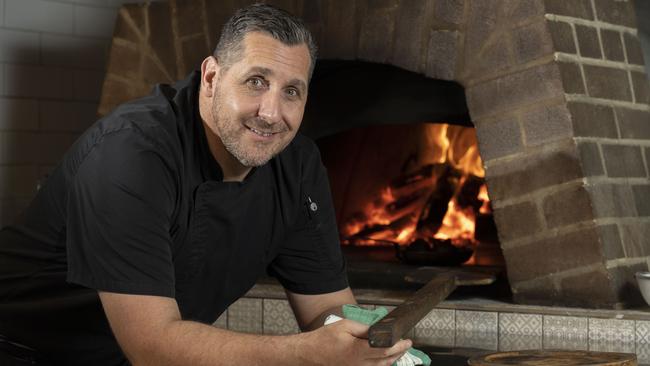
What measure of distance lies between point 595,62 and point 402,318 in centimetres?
172

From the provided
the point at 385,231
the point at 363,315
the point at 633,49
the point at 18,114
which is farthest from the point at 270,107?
the point at 18,114

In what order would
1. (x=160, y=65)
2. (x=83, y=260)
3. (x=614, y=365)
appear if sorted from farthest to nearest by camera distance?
(x=160, y=65) → (x=614, y=365) → (x=83, y=260)

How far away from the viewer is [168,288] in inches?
68.0

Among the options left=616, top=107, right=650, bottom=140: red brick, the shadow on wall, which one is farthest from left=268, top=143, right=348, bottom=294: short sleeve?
the shadow on wall

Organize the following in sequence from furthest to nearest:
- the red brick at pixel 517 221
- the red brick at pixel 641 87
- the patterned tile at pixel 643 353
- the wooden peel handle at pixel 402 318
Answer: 1. the red brick at pixel 641 87
2. the red brick at pixel 517 221
3. the patterned tile at pixel 643 353
4. the wooden peel handle at pixel 402 318

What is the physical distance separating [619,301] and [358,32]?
114 centimetres

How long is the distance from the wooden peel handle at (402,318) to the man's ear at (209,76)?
530mm

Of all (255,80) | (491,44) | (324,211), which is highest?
(491,44)

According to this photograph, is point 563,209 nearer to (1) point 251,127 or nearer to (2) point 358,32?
(2) point 358,32

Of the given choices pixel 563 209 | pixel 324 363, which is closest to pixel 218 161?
pixel 324 363

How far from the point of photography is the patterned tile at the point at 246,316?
11.3ft

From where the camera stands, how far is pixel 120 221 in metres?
1.70

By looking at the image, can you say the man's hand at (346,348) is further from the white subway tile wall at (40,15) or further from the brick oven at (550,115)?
Answer: the white subway tile wall at (40,15)

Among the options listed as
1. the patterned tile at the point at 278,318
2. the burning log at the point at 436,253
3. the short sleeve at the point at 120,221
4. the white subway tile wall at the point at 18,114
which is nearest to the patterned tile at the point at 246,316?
the patterned tile at the point at 278,318
